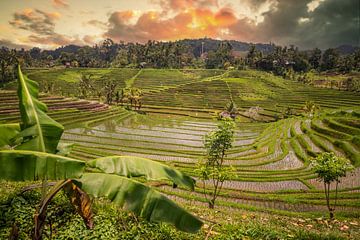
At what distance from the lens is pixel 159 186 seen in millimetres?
21031

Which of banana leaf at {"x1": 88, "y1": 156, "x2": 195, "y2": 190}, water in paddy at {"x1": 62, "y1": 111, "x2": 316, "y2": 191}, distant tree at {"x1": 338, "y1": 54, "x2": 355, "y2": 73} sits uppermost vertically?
distant tree at {"x1": 338, "y1": 54, "x2": 355, "y2": 73}

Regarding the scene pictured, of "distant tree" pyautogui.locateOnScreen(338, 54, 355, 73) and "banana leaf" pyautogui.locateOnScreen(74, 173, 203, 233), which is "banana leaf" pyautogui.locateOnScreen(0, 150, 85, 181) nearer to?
"banana leaf" pyautogui.locateOnScreen(74, 173, 203, 233)

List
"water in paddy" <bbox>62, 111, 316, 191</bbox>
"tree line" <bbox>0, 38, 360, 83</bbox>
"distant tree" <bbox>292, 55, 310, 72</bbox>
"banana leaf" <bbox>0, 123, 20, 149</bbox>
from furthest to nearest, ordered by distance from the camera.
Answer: "distant tree" <bbox>292, 55, 310, 72</bbox>
"tree line" <bbox>0, 38, 360, 83</bbox>
"water in paddy" <bbox>62, 111, 316, 191</bbox>
"banana leaf" <bbox>0, 123, 20, 149</bbox>

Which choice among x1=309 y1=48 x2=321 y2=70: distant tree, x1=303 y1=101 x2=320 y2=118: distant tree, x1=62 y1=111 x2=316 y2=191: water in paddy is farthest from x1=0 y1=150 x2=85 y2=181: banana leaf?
x1=309 y1=48 x2=321 y2=70: distant tree

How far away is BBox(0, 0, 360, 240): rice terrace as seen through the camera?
4.29 meters

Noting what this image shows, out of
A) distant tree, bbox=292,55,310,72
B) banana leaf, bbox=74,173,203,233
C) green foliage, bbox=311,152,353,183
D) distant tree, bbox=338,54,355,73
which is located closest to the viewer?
banana leaf, bbox=74,173,203,233

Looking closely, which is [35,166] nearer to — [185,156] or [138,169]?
[138,169]

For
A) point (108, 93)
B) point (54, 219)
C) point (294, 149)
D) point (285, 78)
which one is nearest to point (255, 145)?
point (294, 149)

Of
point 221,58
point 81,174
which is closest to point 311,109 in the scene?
point 81,174

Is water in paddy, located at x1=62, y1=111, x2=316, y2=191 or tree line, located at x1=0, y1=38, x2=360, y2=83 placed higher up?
tree line, located at x1=0, y1=38, x2=360, y2=83

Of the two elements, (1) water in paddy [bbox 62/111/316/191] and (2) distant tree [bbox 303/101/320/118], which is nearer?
(1) water in paddy [bbox 62/111/316/191]

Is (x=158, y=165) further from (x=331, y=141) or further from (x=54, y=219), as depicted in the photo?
(x=331, y=141)

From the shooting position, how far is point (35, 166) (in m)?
3.82

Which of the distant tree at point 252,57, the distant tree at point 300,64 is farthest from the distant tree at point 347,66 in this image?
the distant tree at point 252,57
